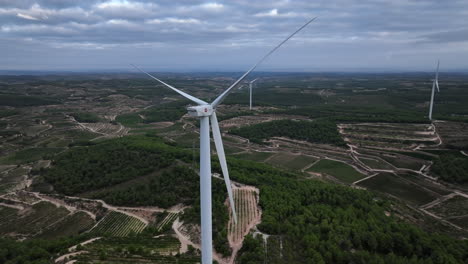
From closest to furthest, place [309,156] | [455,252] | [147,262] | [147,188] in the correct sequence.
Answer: [147,262] < [455,252] < [147,188] < [309,156]

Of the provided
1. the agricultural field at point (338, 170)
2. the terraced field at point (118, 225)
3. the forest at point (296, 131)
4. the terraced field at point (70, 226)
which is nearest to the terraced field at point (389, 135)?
the forest at point (296, 131)

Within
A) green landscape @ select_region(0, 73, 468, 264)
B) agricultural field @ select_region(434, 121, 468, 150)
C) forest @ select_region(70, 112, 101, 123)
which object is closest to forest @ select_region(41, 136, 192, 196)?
green landscape @ select_region(0, 73, 468, 264)

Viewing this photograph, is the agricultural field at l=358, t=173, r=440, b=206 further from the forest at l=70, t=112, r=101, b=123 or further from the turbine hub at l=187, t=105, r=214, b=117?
the forest at l=70, t=112, r=101, b=123

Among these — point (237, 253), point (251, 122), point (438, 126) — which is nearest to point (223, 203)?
point (237, 253)

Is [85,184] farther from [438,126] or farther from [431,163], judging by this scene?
[438,126]

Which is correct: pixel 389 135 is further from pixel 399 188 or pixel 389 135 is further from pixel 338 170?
pixel 399 188

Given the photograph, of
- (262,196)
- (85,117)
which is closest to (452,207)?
(262,196)
